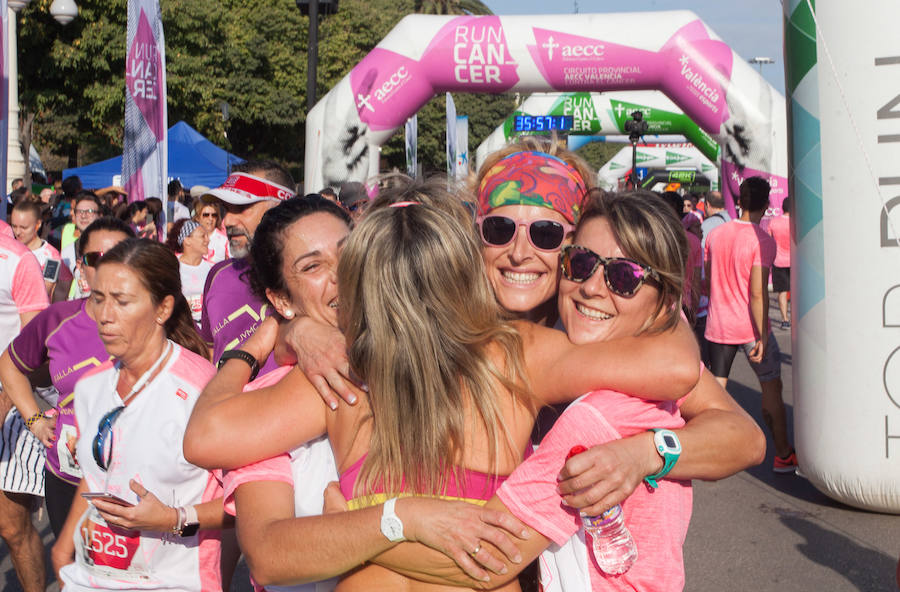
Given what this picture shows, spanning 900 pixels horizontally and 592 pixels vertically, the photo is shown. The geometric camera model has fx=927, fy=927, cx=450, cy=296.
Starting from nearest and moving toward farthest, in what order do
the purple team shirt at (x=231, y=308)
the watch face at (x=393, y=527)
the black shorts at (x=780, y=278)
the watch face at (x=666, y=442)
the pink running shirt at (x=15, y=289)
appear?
1. the watch face at (x=393, y=527)
2. the watch face at (x=666, y=442)
3. the purple team shirt at (x=231, y=308)
4. the pink running shirt at (x=15, y=289)
5. the black shorts at (x=780, y=278)

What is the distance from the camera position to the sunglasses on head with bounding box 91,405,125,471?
2.75m

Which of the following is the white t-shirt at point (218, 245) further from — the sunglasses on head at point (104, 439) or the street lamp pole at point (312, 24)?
the sunglasses on head at point (104, 439)

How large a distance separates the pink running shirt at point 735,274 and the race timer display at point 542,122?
42.9 feet

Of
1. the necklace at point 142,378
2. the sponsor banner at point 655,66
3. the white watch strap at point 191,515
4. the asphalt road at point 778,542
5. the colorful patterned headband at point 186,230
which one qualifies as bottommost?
the asphalt road at point 778,542

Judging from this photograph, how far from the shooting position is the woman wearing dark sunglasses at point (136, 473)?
2.66 meters

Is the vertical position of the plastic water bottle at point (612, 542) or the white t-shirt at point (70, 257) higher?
the white t-shirt at point (70, 257)

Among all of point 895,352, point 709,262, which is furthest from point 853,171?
point 709,262

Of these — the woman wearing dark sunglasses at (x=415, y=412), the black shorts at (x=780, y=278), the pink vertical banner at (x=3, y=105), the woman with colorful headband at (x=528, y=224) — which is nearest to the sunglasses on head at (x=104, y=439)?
the woman wearing dark sunglasses at (x=415, y=412)

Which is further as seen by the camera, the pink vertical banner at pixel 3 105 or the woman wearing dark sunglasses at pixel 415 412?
the pink vertical banner at pixel 3 105

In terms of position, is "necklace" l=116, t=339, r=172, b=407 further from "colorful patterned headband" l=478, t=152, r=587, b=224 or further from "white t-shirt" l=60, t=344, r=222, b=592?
"colorful patterned headband" l=478, t=152, r=587, b=224

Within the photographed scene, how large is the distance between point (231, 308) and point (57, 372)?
743mm

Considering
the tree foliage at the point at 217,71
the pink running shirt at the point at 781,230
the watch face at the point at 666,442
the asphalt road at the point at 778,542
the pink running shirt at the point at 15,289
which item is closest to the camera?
the watch face at the point at 666,442

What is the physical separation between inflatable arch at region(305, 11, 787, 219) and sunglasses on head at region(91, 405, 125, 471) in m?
9.07

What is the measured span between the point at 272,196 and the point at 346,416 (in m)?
2.15
